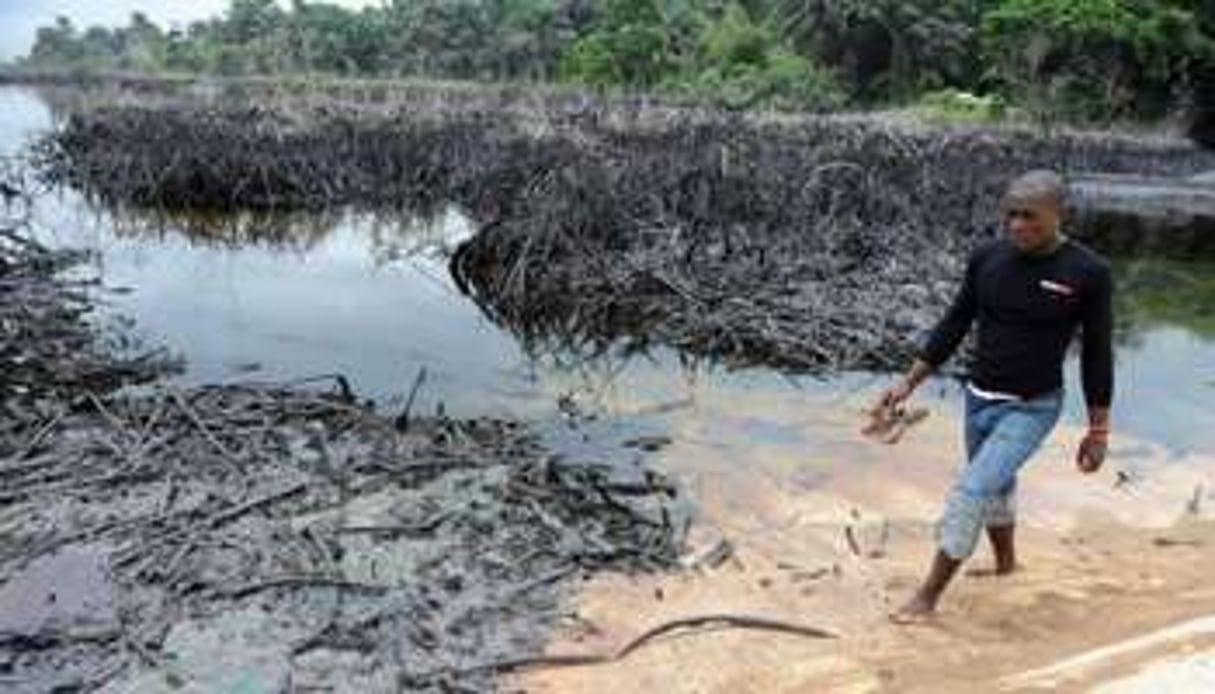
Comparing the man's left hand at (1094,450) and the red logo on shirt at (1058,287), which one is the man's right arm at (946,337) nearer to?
the red logo on shirt at (1058,287)

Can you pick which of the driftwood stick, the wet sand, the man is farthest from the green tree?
the driftwood stick

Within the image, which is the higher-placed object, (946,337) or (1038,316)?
(1038,316)

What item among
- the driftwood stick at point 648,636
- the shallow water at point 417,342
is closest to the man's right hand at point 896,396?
the driftwood stick at point 648,636

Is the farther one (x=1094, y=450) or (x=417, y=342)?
(x=417, y=342)

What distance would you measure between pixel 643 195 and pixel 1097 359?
9.55 m

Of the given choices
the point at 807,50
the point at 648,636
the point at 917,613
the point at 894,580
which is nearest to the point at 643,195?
the point at 894,580

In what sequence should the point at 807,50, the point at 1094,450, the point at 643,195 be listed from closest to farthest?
the point at 1094,450 → the point at 643,195 → the point at 807,50

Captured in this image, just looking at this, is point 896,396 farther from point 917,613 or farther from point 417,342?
point 417,342

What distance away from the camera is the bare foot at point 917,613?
5.63 metres

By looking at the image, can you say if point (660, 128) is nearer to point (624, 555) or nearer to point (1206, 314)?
point (1206, 314)

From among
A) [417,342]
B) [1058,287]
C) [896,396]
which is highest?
[1058,287]

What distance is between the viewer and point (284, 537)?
6.49 m

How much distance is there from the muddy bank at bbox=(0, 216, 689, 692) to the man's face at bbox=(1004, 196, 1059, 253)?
7.20 feet

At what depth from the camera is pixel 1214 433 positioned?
30.8 feet
